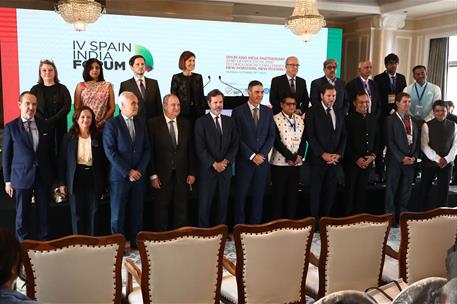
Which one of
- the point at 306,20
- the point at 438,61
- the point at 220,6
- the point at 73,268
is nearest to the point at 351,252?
the point at 73,268

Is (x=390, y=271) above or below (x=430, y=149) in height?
below

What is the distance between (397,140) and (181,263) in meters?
3.69

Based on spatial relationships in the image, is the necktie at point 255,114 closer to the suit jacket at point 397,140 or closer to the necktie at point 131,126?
the necktie at point 131,126

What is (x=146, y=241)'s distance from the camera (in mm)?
2430

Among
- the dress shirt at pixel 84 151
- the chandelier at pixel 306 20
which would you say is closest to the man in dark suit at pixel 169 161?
the dress shirt at pixel 84 151

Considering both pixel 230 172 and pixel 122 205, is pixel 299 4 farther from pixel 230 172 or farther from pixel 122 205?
pixel 122 205

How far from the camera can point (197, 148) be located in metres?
4.65

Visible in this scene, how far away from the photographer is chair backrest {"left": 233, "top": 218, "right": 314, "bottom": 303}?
262cm

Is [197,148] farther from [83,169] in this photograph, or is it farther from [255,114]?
[83,169]

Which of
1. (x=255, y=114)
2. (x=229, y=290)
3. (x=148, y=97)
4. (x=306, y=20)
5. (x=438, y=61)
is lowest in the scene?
(x=229, y=290)

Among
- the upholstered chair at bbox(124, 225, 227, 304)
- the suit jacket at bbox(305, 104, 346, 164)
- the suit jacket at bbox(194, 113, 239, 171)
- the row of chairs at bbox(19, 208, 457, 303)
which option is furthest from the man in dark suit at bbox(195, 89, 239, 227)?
the upholstered chair at bbox(124, 225, 227, 304)

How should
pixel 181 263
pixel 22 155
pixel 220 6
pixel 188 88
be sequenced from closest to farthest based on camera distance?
pixel 181 263, pixel 22 155, pixel 188 88, pixel 220 6

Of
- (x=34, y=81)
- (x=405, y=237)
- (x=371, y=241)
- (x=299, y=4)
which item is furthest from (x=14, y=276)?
(x=34, y=81)

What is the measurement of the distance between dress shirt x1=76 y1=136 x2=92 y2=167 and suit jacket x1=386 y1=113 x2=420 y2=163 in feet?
10.7
